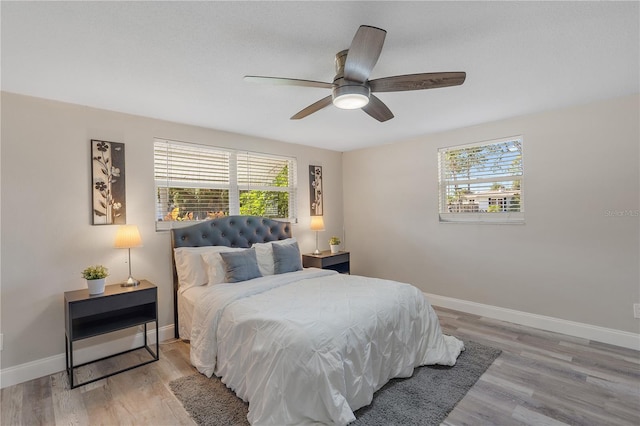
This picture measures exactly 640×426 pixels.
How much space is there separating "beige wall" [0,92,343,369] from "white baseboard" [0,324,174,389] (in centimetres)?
6

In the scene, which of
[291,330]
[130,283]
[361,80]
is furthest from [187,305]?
[361,80]

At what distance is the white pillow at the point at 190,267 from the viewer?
3145mm

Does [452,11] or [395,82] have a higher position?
[452,11]

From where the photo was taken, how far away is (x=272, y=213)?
173 inches

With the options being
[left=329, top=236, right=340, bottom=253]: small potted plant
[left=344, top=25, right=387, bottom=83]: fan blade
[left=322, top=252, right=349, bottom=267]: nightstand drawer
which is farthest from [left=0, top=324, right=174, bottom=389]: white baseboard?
[left=344, top=25, right=387, bottom=83]: fan blade

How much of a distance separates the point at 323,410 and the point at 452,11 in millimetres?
2319

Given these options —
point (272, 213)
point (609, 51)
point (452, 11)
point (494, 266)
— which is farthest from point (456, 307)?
point (452, 11)

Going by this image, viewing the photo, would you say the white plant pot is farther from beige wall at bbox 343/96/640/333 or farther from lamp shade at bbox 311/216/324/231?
beige wall at bbox 343/96/640/333

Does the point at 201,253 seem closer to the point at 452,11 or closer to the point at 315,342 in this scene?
the point at 315,342

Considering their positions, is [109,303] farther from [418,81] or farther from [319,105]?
[418,81]

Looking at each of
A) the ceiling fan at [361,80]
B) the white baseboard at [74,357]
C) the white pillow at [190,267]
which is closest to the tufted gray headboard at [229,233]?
the white pillow at [190,267]

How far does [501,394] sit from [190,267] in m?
2.94

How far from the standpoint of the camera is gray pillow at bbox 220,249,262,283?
10.1ft

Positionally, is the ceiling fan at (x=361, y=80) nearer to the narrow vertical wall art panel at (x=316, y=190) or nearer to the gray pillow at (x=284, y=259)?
the gray pillow at (x=284, y=259)
